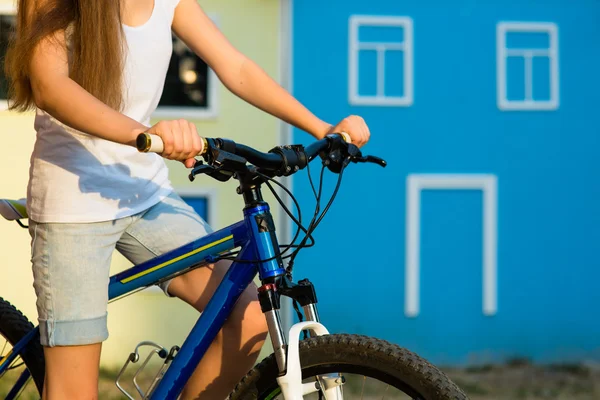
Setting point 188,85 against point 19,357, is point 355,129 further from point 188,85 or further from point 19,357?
point 188,85

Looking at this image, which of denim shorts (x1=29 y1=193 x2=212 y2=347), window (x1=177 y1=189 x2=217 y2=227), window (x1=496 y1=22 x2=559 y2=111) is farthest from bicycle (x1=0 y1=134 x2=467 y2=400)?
window (x1=496 y1=22 x2=559 y2=111)

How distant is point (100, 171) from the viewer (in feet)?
6.80

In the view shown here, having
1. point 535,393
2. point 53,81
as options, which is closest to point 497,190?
point 535,393

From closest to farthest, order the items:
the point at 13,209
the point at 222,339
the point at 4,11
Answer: the point at 222,339
the point at 13,209
the point at 4,11

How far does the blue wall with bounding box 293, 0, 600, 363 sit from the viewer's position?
5.88 m

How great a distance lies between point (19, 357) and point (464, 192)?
13.0ft

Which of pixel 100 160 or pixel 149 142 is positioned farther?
pixel 100 160

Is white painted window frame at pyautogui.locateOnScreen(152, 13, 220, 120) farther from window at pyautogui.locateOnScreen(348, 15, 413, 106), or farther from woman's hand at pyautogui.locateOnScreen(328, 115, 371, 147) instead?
woman's hand at pyautogui.locateOnScreen(328, 115, 371, 147)

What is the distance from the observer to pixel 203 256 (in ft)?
6.80

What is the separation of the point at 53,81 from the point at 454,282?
4.47 meters

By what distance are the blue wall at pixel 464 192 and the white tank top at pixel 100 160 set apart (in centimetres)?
373

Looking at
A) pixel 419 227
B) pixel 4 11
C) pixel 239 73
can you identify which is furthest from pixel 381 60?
pixel 239 73

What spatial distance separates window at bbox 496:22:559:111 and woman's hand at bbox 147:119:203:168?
4.62m

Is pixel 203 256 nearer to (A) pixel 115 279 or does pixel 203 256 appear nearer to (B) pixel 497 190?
(A) pixel 115 279
